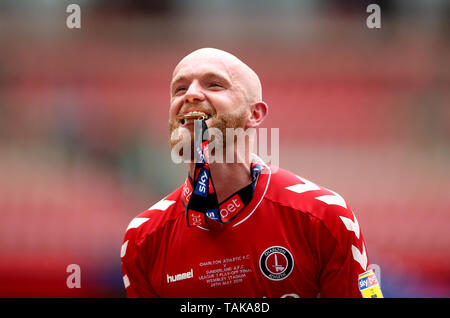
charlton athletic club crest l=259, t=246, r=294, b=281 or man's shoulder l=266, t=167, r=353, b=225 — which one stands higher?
man's shoulder l=266, t=167, r=353, b=225

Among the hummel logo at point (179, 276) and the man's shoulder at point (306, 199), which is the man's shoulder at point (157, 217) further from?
the man's shoulder at point (306, 199)

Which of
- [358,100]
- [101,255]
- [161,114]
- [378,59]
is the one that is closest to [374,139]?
[358,100]

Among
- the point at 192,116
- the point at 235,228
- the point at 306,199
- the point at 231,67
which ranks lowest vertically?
the point at 235,228

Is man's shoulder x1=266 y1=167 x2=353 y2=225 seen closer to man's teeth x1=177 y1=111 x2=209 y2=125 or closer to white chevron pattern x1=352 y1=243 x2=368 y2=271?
white chevron pattern x1=352 y1=243 x2=368 y2=271

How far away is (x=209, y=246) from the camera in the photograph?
2.33 meters

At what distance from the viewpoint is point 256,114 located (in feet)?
8.13

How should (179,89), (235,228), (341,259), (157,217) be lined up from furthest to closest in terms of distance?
(157,217) < (179,89) < (235,228) < (341,259)

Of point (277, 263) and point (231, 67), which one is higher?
point (231, 67)

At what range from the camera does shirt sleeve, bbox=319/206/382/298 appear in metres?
2.17

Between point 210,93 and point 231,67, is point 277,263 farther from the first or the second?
point 231,67

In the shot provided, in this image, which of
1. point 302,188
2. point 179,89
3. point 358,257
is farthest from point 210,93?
point 358,257

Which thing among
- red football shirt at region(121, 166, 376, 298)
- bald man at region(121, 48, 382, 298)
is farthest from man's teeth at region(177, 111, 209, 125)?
red football shirt at region(121, 166, 376, 298)

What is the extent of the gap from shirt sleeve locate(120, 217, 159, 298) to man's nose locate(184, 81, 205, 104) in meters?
0.77

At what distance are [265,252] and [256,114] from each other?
0.71 m
